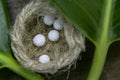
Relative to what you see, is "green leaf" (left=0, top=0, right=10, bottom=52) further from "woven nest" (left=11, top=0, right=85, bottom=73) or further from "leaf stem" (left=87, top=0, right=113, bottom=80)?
"leaf stem" (left=87, top=0, right=113, bottom=80)

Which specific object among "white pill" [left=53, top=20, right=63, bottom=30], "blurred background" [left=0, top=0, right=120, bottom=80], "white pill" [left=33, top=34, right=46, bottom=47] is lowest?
"blurred background" [left=0, top=0, right=120, bottom=80]

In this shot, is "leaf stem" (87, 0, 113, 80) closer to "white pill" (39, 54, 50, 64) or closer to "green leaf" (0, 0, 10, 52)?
"white pill" (39, 54, 50, 64)

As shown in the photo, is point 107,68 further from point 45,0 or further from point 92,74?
point 45,0

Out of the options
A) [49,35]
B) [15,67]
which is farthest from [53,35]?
[15,67]

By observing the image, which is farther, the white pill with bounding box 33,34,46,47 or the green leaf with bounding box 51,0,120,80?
the white pill with bounding box 33,34,46,47

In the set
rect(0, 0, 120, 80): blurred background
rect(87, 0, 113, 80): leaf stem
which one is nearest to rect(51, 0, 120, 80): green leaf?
rect(87, 0, 113, 80): leaf stem

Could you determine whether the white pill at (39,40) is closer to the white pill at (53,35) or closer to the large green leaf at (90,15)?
the white pill at (53,35)

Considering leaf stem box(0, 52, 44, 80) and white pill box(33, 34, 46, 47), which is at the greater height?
white pill box(33, 34, 46, 47)
